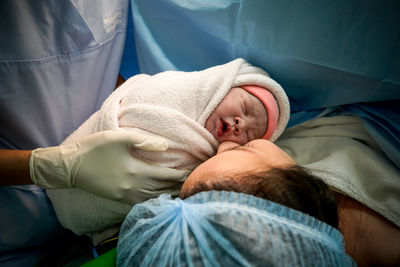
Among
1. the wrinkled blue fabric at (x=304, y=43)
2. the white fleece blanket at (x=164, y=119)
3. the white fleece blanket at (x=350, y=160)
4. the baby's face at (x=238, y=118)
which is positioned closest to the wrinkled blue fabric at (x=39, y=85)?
the white fleece blanket at (x=164, y=119)

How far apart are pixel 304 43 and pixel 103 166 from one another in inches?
34.2

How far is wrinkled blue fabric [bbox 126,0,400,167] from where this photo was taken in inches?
31.7

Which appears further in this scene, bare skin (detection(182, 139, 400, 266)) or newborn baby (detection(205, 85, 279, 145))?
newborn baby (detection(205, 85, 279, 145))

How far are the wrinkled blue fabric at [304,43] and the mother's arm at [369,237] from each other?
24 cm

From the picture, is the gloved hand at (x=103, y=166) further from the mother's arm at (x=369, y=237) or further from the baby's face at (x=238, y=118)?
the mother's arm at (x=369, y=237)

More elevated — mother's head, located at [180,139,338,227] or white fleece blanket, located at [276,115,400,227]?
mother's head, located at [180,139,338,227]

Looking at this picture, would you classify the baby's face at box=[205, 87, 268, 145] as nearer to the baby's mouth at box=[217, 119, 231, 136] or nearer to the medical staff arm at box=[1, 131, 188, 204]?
the baby's mouth at box=[217, 119, 231, 136]

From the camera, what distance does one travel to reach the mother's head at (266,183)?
508 mm

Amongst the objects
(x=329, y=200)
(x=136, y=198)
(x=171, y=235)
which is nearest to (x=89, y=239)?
(x=136, y=198)

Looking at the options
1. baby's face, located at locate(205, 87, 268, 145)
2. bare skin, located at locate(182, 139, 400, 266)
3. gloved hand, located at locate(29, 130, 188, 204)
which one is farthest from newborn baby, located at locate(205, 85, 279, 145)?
gloved hand, located at locate(29, 130, 188, 204)

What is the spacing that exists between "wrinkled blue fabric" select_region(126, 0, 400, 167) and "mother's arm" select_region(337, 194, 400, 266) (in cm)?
24

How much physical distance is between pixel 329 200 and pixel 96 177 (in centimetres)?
69

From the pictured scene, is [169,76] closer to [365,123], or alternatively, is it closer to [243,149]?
[243,149]

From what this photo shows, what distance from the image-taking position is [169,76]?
981 mm
